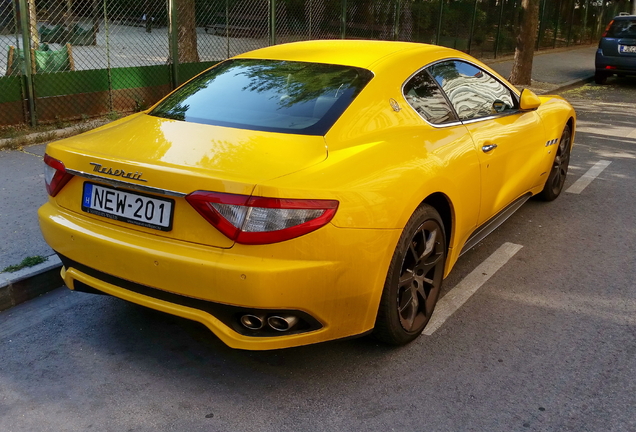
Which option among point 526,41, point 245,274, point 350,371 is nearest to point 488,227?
point 350,371

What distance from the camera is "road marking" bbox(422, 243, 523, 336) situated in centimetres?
384

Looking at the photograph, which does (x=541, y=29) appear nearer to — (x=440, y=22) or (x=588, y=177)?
(x=440, y=22)

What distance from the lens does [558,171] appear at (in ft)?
20.1

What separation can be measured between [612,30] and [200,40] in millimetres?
11073

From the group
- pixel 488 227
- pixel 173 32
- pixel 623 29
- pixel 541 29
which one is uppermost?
pixel 623 29

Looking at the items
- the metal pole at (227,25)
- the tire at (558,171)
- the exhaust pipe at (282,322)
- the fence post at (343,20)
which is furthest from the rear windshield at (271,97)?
the fence post at (343,20)

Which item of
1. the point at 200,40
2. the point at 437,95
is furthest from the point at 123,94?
the point at 437,95

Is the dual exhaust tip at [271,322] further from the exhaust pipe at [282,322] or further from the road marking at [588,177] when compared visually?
the road marking at [588,177]

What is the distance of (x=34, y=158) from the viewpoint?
6.71 m

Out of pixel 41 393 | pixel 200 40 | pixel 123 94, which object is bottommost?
pixel 41 393

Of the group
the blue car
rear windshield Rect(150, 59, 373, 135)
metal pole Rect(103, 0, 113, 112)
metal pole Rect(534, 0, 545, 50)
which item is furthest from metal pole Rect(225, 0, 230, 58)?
metal pole Rect(534, 0, 545, 50)

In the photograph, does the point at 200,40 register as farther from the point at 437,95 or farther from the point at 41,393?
the point at 41,393

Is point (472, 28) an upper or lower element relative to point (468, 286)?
upper

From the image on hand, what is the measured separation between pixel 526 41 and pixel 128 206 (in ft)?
42.1
